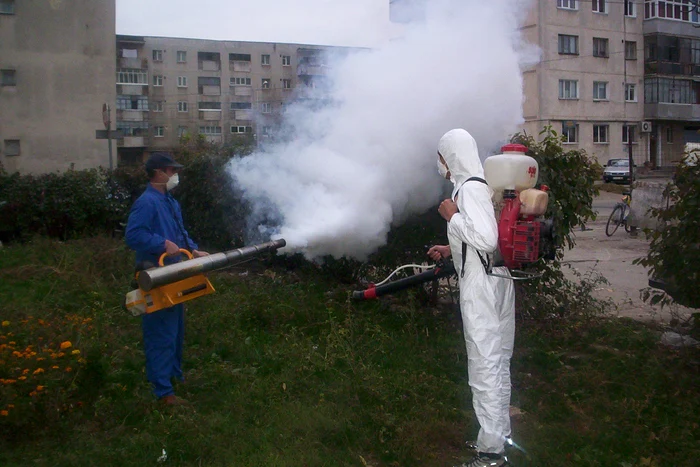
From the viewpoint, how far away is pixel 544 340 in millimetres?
6027

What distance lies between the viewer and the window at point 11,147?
30141 millimetres

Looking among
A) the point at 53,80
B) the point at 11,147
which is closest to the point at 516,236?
the point at 11,147

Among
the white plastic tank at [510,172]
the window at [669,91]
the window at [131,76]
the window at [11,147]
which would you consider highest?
the window at [131,76]

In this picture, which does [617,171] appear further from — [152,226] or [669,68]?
[152,226]

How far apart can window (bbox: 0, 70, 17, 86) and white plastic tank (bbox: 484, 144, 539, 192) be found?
31.4 meters

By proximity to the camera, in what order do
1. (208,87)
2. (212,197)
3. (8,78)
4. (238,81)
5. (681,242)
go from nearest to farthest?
1. (681,242)
2. (212,197)
3. (238,81)
4. (8,78)
5. (208,87)

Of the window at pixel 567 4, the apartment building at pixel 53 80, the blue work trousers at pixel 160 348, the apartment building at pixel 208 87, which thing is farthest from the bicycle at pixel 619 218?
the apartment building at pixel 53 80

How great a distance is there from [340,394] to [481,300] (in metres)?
1.45

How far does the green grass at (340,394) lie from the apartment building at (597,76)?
74.8 ft

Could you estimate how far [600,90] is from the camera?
37.5 meters

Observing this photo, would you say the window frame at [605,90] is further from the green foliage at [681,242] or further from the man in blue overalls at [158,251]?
the man in blue overalls at [158,251]

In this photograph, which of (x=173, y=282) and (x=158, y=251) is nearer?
(x=173, y=282)

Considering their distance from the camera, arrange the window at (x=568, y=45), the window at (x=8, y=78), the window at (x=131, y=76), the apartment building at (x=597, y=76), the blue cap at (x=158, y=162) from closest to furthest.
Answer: the blue cap at (x=158, y=162) → the apartment building at (x=597, y=76) → the window at (x=8, y=78) → the window at (x=568, y=45) → the window at (x=131, y=76)

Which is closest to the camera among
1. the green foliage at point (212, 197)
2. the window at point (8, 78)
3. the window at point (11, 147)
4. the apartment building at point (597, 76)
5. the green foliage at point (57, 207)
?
the green foliage at point (212, 197)
